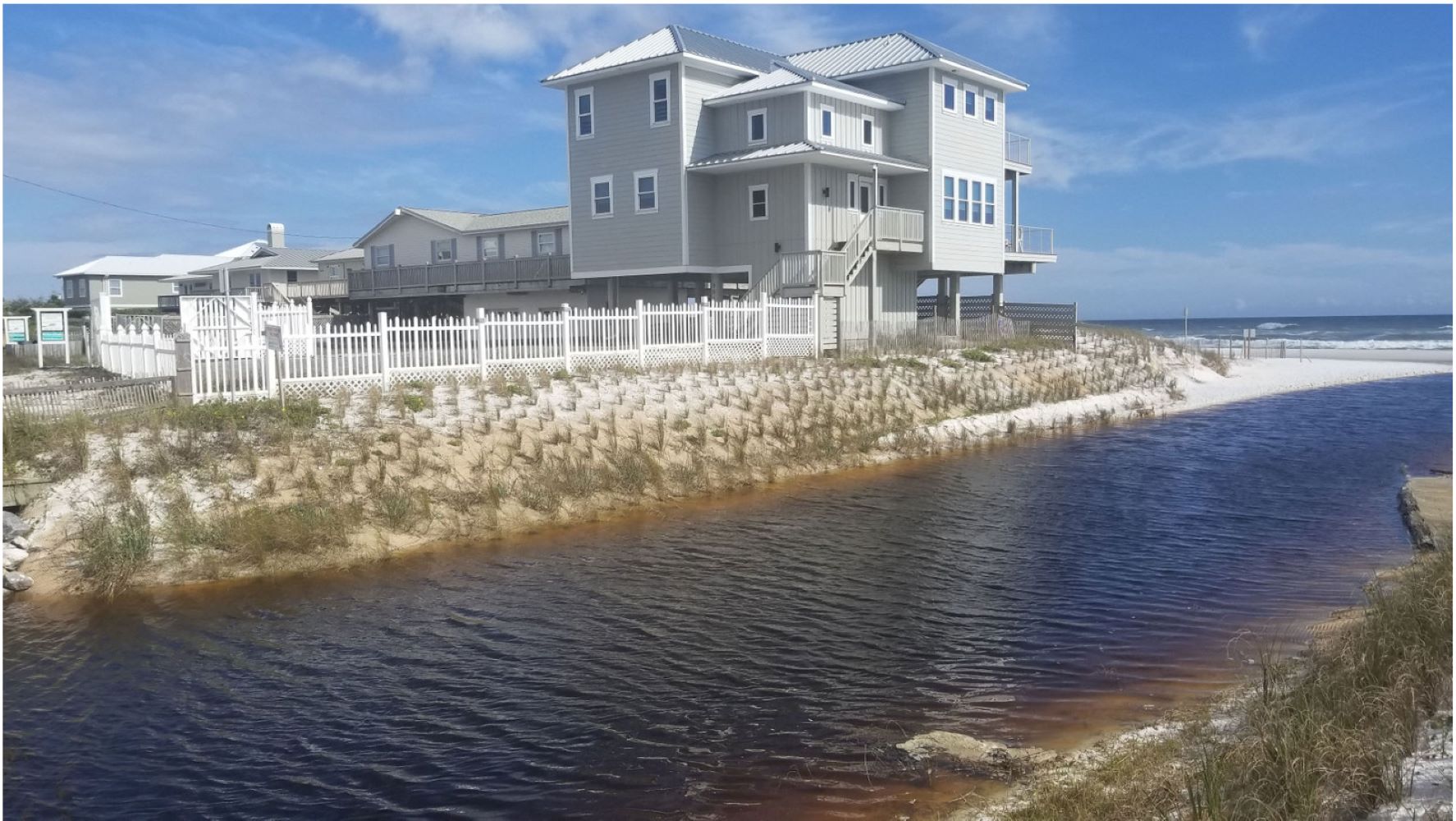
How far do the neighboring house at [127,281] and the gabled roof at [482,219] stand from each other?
31182mm

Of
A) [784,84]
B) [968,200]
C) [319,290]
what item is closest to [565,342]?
[784,84]

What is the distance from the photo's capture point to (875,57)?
1495 inches

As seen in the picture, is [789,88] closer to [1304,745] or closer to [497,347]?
[497,347]

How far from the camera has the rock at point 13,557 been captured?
45.6 feet

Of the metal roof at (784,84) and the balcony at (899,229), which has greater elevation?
the metal roof at (784,84)

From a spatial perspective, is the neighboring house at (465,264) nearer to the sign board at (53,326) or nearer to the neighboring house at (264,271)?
the neighboring house at (264,271)

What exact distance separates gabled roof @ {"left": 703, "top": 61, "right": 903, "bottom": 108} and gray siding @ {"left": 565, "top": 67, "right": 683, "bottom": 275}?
175 cm

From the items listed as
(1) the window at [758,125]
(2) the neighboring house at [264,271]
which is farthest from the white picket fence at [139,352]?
(2) the neighboring house at [264,271]

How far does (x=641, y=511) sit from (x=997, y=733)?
34.2 ft

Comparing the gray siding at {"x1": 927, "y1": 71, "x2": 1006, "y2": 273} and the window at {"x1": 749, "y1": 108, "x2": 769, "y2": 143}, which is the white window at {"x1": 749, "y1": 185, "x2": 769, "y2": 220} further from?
the gray siding at {"x1": 927, "y1": 71, "x2": 1006, "y2": 273}

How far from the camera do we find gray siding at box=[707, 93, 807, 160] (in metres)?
33.6

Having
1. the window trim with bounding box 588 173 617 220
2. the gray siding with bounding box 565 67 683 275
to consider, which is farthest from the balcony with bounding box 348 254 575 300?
the window trim with bounding box 588 173 617 220

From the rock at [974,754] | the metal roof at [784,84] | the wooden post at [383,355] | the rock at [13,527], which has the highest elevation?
the metal roof at [784,84]

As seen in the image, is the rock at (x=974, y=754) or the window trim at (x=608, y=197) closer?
the rock at (x=974, y=754)
